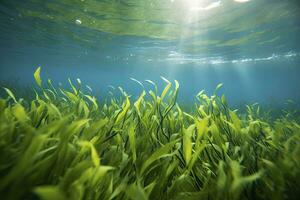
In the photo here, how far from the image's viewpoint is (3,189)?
126 cm

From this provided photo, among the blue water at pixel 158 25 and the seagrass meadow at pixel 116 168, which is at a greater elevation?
the blue water at pixel 158 25

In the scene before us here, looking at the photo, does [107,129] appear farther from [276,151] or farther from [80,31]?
[80,31]

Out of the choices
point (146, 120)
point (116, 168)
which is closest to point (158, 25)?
point (146, 120)

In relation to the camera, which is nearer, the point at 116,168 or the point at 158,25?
the point at 116,168

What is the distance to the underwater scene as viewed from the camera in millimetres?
1574

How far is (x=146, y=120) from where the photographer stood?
9.80 feet

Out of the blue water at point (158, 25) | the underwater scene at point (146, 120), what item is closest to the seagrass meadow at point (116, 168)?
the underwater scene at point (146, 120)

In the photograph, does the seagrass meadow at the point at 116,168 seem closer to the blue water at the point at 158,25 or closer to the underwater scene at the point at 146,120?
the underwater scene at the point at 146,120

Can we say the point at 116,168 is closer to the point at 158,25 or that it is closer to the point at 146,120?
the point at 146,120

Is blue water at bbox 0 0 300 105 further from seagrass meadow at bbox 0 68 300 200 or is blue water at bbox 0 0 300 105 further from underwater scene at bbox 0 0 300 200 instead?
seagrass meadow at bbox 0 68 300 200

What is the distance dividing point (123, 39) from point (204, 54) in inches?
479

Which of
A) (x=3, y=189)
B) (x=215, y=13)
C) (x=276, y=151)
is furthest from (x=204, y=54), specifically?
(x=3, y=189)

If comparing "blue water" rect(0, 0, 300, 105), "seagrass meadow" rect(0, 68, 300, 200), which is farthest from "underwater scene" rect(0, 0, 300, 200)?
"blue water" rect(0, 0, 300, 105)

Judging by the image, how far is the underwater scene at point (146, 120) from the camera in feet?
5.16
